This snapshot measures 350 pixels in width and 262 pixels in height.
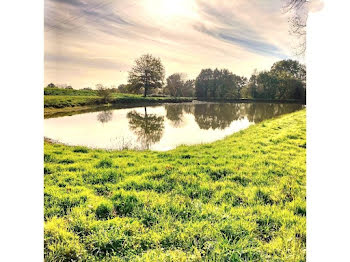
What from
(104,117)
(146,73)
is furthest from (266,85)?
(104,117)

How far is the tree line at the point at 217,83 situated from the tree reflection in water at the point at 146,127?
1.00 ft

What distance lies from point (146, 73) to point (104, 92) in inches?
20.2

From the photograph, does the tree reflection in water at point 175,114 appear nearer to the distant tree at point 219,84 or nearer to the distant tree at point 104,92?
the distant tree at point 219,84

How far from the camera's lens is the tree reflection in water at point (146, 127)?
289 cm

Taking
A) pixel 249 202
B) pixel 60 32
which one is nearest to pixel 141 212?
pixel 249 202

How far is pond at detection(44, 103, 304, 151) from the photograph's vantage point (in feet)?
9.40

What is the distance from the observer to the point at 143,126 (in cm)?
290

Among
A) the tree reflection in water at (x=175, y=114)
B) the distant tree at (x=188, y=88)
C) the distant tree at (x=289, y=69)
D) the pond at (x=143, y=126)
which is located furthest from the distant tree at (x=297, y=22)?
the tree reflection in water at (x=175, y=114)

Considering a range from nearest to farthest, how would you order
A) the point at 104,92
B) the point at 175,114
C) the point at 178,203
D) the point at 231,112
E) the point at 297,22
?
the point at 178,203
the point at 297,22
the point at 104,92
the point at 175,114
the point at 231,112

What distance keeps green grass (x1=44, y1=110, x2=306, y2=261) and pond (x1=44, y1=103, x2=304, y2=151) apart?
0.42 feet

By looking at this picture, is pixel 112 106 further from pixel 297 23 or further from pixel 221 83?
pixel 297 23
